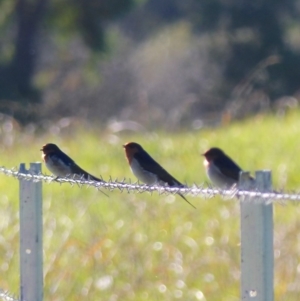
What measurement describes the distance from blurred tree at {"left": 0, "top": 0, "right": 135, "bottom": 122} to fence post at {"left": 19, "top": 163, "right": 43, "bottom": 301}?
70.8 ft

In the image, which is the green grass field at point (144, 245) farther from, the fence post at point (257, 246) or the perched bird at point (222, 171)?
the fence post at point (257, 246)

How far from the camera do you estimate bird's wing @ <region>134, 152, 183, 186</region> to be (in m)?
4.60

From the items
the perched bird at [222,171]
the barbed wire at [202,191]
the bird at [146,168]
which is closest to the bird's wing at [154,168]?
the bird at [146,168]

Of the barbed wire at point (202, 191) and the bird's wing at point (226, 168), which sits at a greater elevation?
the bird's wing at point (226, 168)

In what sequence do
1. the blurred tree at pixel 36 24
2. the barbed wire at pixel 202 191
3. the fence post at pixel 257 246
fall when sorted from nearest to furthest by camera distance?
1. the barbed wire at pixel 202 191
2. the fence post at pixel 257 246
3. the blurred tree at pixel 36 24

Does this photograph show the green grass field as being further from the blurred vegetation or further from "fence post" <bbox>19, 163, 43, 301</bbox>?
the blurred vegetation

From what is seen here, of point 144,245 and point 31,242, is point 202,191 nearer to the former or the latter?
point 31,242

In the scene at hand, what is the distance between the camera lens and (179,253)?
20.7 feet

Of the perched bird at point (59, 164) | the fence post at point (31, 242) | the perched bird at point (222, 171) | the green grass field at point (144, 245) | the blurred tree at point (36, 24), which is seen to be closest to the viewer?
the fence post at point (31, 242)

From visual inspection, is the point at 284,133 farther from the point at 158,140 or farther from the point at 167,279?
the point at 167,279

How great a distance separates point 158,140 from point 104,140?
810mm

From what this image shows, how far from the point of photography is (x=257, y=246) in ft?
7.10

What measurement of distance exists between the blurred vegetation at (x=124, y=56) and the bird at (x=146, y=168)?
16.5 metres

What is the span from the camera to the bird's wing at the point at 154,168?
4597 millimetres
